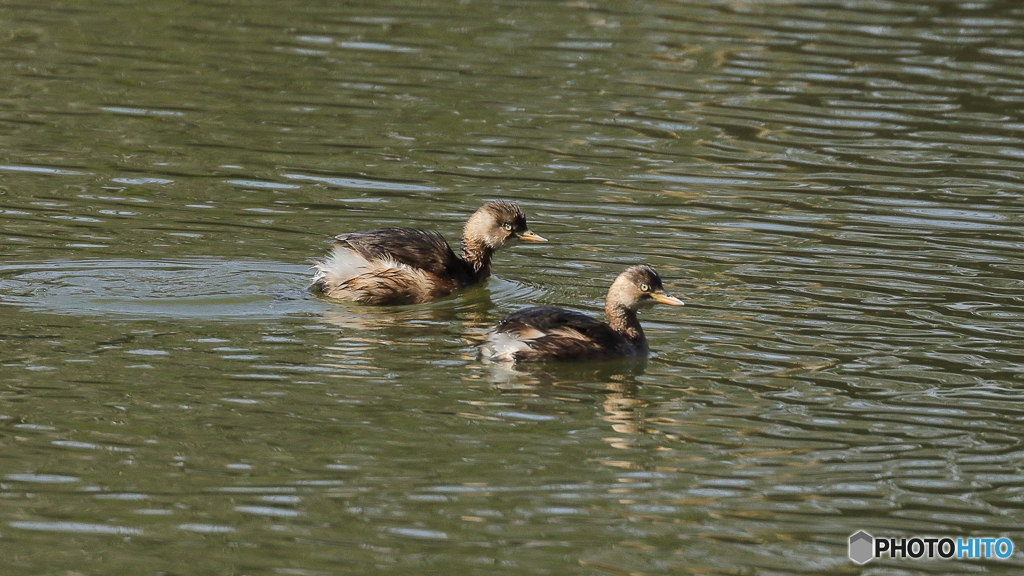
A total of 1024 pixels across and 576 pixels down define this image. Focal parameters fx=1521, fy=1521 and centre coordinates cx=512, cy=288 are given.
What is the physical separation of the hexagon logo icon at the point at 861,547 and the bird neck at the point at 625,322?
9.15 feet

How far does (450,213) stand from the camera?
1262cm

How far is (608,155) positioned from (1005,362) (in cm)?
591

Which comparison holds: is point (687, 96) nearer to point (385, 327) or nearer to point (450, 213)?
point (450, 213)

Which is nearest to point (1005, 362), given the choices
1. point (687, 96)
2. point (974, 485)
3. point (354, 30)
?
point (974, 485)

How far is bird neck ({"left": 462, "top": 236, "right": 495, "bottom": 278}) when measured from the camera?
1136 cm

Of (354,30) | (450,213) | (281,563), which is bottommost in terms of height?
(281,563)

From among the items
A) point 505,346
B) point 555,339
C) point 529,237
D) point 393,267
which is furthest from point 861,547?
point 529,237

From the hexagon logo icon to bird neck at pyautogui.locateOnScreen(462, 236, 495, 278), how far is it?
16.7 feet

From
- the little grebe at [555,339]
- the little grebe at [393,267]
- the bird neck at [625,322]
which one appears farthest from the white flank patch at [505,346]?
the little grebe at [393,267]

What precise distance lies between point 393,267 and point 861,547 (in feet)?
15.9

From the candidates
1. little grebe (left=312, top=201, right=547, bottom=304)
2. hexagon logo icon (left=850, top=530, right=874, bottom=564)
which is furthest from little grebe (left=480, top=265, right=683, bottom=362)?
hexagon logo icon (left=850, top=530, right=874, bottom=564)

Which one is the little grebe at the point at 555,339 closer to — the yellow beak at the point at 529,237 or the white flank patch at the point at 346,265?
the white flank patch at the point at 346,265

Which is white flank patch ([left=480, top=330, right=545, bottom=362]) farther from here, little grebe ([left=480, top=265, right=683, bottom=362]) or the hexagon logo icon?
the hexagon logo icon

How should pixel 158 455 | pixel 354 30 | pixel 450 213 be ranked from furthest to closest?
1. pixel 354 30
2. pixel 450 213
3. pixel 158 455
